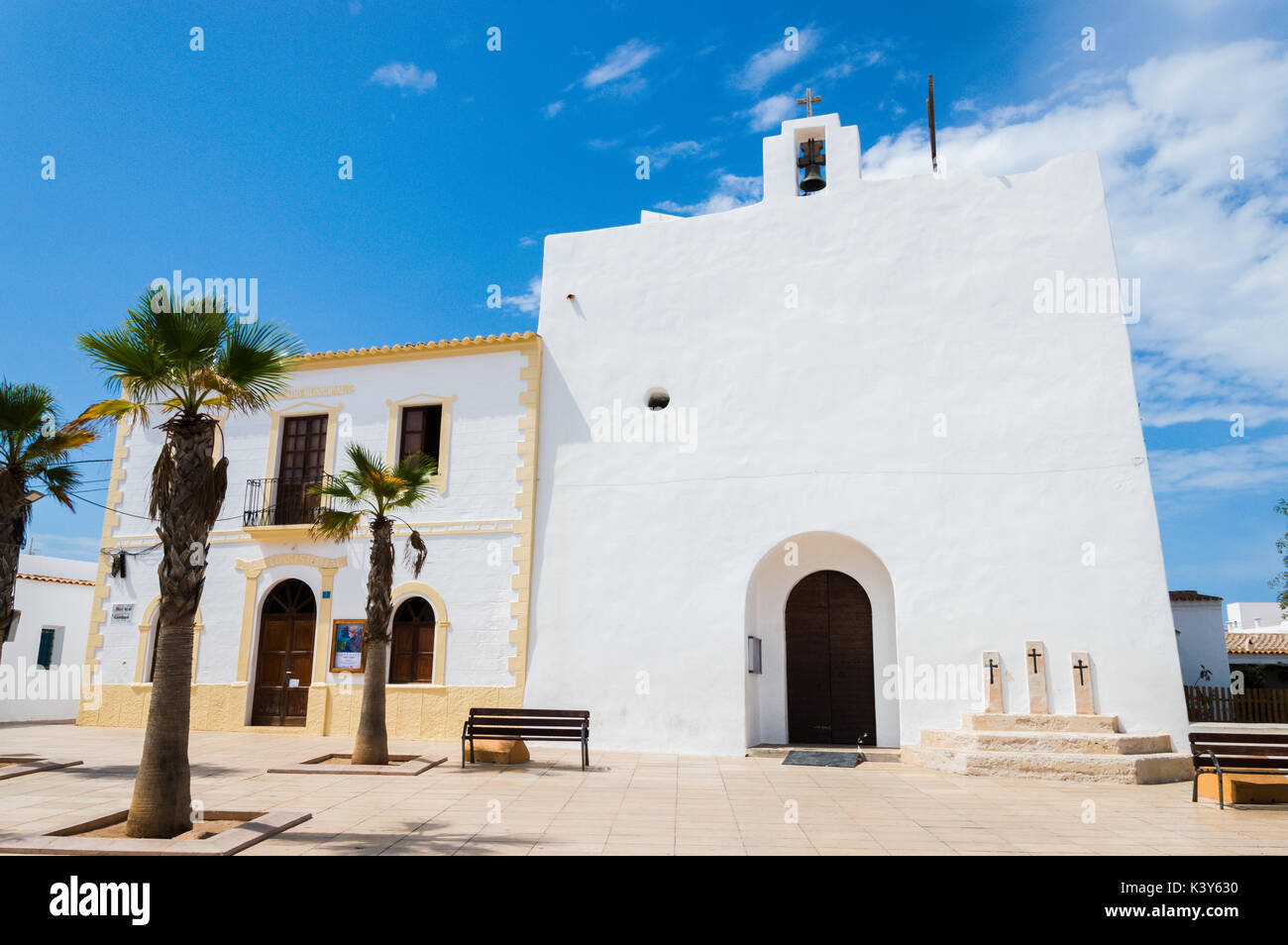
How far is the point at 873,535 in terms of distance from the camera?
41.8 ft

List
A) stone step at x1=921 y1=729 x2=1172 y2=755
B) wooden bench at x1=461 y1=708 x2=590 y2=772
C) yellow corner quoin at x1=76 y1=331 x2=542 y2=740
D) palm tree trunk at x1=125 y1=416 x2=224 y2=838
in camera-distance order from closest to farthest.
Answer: palm tree trunk at x1=125 y1=416 x2=224 y2=838 < stone step at x1=921 y1=729 x2=1172 y2=755 < wooden bench at x1=461 y1=708 x2=590 y2=772 < yellow corner quoin at x1=76 y1=331 x2=542 y2=740

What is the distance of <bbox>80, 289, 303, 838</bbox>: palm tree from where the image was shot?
646 centimetres

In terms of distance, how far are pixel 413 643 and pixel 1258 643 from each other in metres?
25.1

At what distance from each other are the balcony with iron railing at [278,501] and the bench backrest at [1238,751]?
1338 cm

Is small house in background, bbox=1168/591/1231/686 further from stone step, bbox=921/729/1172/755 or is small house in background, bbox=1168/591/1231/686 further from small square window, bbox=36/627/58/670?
small square window, bbox=36/627/58/670

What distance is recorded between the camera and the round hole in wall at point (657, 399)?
47.1ft

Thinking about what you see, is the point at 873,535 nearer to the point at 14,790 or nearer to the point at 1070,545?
the point at 1070,545

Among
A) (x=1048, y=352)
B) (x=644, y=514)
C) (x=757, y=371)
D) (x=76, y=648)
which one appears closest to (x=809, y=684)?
(x=644, y=514)

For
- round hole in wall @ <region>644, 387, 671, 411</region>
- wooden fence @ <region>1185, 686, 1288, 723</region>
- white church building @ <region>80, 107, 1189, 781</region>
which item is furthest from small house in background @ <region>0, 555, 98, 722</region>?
wooden fence @ <region>1185, 686, 1288, 723</region>

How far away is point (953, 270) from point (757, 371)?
3.46 meters

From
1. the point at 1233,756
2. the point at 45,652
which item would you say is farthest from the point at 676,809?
the point at 45,652

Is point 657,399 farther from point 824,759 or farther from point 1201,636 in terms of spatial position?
point 1201,636

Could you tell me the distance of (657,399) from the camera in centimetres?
1445

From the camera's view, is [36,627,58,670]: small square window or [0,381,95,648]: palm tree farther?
[36,627,58,670]: small square window
